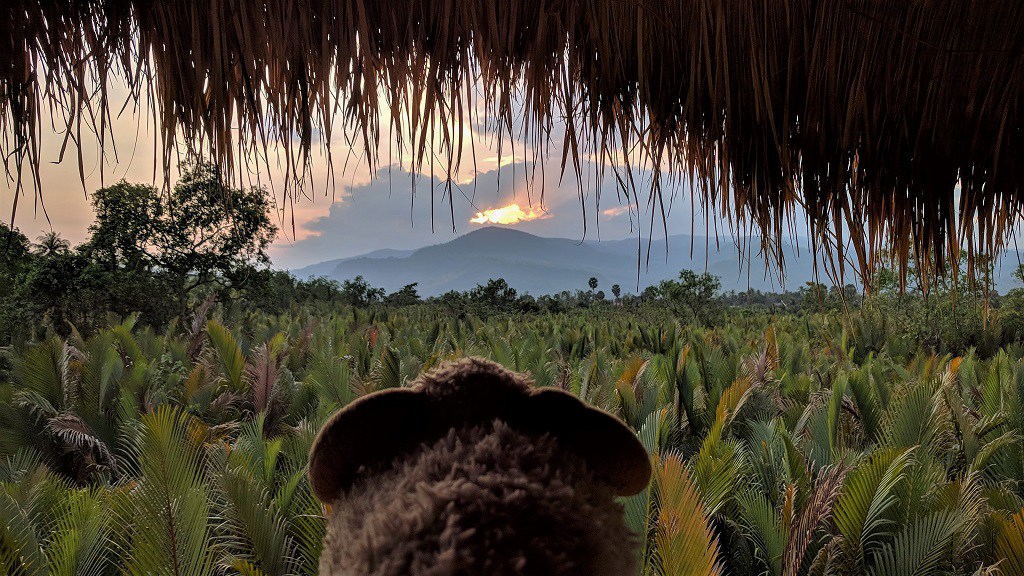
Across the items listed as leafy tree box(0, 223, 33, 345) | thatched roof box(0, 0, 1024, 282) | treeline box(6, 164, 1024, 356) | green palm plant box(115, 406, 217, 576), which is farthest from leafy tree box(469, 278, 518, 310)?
green palm plant box(115, 406, 217, 576)

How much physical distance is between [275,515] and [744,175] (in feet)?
4.50

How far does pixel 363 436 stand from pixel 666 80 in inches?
48.7

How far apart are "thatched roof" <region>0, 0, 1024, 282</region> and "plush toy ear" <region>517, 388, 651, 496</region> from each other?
80cm

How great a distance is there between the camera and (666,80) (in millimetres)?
1319

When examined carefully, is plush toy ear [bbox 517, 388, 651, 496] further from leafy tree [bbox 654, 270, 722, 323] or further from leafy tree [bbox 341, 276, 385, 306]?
leafy tree [bbox 341, 276, 385, 306]

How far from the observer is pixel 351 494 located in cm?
36

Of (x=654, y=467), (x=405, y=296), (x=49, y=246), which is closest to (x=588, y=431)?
(x=654, y=467)

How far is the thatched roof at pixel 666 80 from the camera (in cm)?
Result: 102

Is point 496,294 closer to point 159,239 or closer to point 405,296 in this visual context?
point 405,296

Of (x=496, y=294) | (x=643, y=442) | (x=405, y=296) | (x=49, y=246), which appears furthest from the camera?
(x=405, y=296)

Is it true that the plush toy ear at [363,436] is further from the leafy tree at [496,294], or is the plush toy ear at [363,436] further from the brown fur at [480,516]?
the leafy tree at [496,294]

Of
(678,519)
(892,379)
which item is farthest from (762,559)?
(892,379)

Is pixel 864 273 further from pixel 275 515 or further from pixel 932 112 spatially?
pixel 275 515

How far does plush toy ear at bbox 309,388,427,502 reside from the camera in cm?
36
